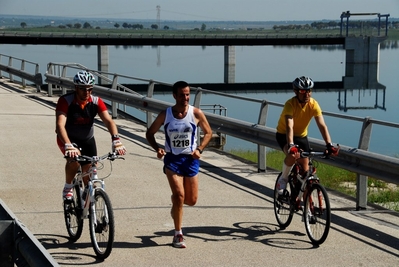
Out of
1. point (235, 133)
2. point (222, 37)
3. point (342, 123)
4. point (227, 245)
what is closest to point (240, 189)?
point (235, 133)

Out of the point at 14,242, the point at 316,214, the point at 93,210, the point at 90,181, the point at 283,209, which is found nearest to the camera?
the point at 14,242

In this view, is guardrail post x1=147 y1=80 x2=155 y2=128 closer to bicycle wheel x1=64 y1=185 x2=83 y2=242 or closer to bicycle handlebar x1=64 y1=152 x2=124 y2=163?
bicycle wheel x1=64 y1=185 x2=83 y2=242

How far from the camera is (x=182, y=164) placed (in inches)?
334

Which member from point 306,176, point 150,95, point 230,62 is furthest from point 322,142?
point 230,62

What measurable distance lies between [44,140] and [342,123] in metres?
30.0

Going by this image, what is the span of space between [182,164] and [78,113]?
3.83ft

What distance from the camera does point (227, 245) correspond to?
8625mm

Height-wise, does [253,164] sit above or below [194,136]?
below

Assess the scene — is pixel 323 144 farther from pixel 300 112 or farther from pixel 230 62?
pixel 230 62

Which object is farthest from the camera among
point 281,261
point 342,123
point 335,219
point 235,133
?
point 342,123

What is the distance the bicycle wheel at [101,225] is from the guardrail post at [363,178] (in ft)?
12.7

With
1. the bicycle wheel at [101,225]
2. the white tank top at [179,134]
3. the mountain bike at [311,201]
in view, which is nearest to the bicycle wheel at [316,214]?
the mountain bike at [311,201]

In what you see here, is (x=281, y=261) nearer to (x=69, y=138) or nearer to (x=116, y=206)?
(x=69, y=138)

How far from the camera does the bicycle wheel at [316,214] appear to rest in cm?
847
